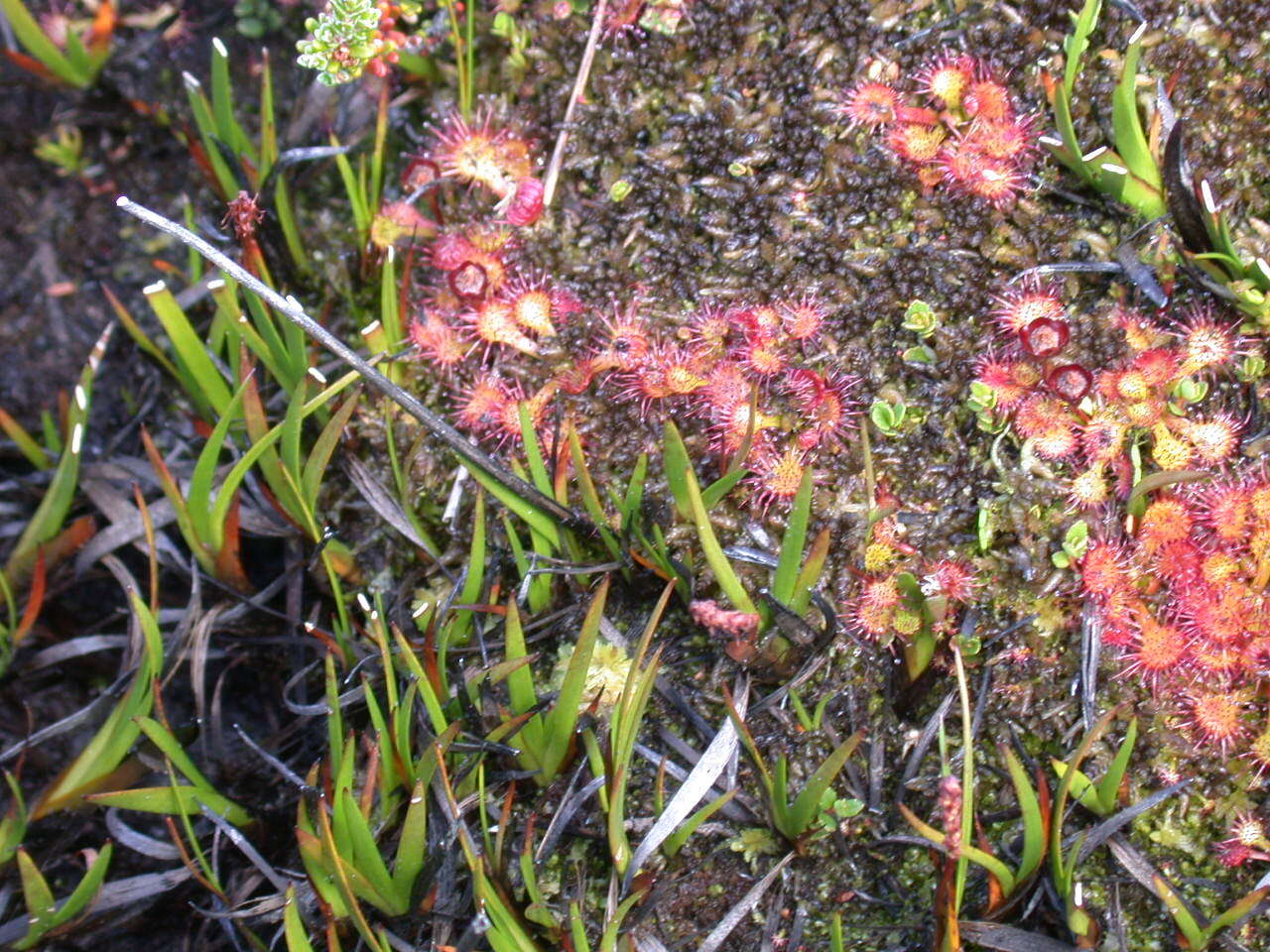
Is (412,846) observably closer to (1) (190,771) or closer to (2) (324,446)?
(1) (190,771)

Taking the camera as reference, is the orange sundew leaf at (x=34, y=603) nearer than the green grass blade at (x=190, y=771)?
No

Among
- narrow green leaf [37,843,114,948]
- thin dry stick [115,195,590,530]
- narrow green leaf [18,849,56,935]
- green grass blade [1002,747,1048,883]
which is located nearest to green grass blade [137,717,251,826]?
narrow green leaf [37,843,114,948]

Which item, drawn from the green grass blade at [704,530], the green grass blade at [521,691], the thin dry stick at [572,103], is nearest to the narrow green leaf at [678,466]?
the green grass blade at [704,530]

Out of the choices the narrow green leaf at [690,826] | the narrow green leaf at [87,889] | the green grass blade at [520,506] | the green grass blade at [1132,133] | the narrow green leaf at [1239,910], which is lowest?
the narrow green leaf at [87,889]

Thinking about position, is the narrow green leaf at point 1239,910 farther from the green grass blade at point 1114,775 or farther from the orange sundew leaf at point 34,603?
the orange sundew leaf at point 34,603

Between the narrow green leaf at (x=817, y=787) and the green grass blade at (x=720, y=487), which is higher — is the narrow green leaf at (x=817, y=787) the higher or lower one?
the lower one
